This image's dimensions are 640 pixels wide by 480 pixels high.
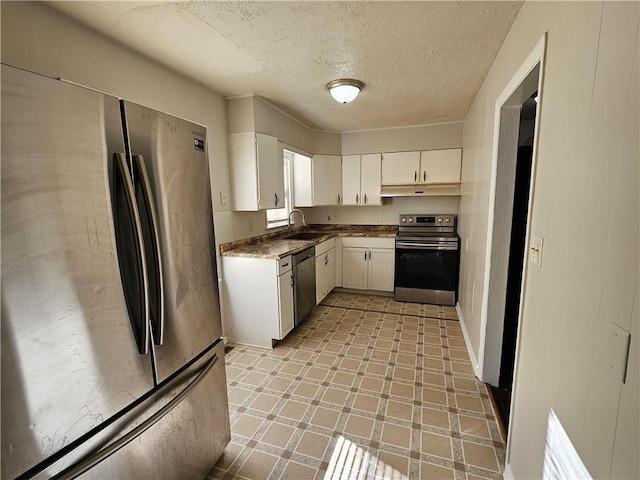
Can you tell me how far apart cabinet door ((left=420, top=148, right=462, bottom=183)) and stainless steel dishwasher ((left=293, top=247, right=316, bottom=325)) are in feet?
6.60

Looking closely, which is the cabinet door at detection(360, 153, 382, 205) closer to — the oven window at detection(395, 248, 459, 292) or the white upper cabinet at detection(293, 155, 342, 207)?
the white upper cabinet at detection(293, 155, 342, 207)

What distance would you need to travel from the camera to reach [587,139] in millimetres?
869

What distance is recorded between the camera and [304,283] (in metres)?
3.29

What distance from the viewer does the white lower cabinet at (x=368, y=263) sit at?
13.8 ft

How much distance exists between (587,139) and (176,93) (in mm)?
2613

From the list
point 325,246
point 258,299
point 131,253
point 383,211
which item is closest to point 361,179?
point 383,211

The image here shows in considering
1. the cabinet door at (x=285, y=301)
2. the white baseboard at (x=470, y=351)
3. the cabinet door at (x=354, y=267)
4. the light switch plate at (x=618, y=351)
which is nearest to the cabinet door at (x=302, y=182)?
the cabinet door at (x=354, y=267)

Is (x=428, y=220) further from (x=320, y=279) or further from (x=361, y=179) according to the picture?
(x=320, y=279)

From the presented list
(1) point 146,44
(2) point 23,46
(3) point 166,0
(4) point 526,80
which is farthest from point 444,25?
(2) point 23,46

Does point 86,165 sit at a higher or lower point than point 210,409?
higher

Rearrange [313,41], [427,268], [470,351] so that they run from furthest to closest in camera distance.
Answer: [427,268] → [470,351] → [313,41]

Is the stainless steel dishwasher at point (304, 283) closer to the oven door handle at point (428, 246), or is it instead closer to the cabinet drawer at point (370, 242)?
the cabinet drawer at point (370, 242)

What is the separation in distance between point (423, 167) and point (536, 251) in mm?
3199

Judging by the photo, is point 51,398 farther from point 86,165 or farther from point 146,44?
point 146,44
